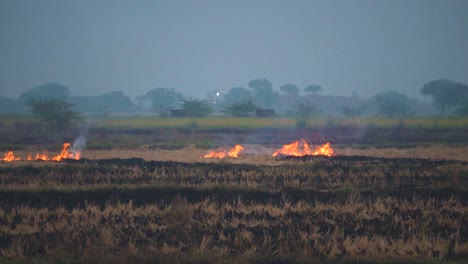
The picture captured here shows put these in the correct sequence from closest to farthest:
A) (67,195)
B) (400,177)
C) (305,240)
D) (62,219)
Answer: (305,240)
(62,219)
(67,195)
(400,177)

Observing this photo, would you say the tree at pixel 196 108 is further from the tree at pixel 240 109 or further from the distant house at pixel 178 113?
the tree at pixel 240 109

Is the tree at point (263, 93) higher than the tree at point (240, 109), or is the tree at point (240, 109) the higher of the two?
the tree at point (263, 93)

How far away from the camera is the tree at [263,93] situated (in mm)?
141125

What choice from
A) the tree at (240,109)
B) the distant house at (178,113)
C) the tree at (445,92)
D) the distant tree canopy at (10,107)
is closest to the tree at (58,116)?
the distant house at (178,113)

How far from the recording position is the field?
9133 millimetres

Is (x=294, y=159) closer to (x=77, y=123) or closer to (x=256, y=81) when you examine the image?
(x=77, y=123)

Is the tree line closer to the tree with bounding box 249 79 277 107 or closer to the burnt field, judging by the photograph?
the tree with bounding box 249 79 277 107

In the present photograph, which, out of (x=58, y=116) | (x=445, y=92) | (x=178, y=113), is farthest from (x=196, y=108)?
(x=445, y=92)

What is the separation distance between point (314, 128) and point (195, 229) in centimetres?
4633

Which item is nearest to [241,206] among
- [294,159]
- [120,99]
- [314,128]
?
[294,159]

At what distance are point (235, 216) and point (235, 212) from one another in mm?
415

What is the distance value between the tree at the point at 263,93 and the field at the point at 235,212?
377 feet

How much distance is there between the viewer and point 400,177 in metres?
18.4

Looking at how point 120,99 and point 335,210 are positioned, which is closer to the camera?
point 335,210
